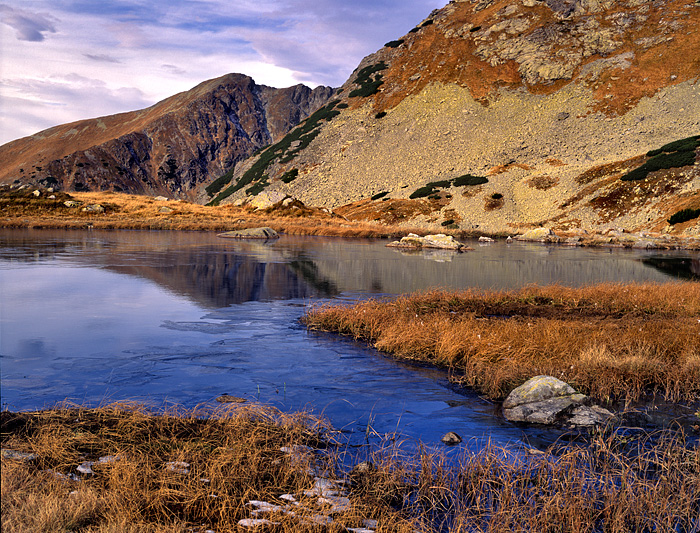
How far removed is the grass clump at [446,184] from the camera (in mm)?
80062

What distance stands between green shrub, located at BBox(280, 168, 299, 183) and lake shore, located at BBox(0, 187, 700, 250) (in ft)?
61.3

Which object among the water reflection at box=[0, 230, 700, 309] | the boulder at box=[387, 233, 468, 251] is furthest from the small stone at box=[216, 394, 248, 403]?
the boulder at box=[387, 233, 468, 251]

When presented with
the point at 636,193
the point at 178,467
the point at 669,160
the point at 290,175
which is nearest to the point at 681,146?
the point at 669,160

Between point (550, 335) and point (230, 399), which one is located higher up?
point (550, 335)

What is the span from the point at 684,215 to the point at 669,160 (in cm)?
1379

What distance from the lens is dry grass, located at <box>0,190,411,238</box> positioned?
2534 inches

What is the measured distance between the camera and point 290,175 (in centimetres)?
10812

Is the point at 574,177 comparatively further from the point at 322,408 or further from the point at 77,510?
the point at 77,510

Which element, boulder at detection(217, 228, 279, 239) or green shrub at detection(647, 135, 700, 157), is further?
green shrub at detection(647, 135, 700, 157)

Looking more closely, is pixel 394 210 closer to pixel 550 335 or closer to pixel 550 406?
pixel 550 335

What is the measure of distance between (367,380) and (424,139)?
312ft

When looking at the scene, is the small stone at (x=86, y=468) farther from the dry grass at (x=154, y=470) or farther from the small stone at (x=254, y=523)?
the small stone at (x=254, y=523)

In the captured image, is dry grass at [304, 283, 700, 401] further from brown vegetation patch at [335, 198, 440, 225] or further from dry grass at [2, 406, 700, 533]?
brown vegetation patch at [335, 198, 440, 225]

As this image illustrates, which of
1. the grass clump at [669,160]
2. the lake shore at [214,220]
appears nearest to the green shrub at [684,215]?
the lake shore at [214,220]
